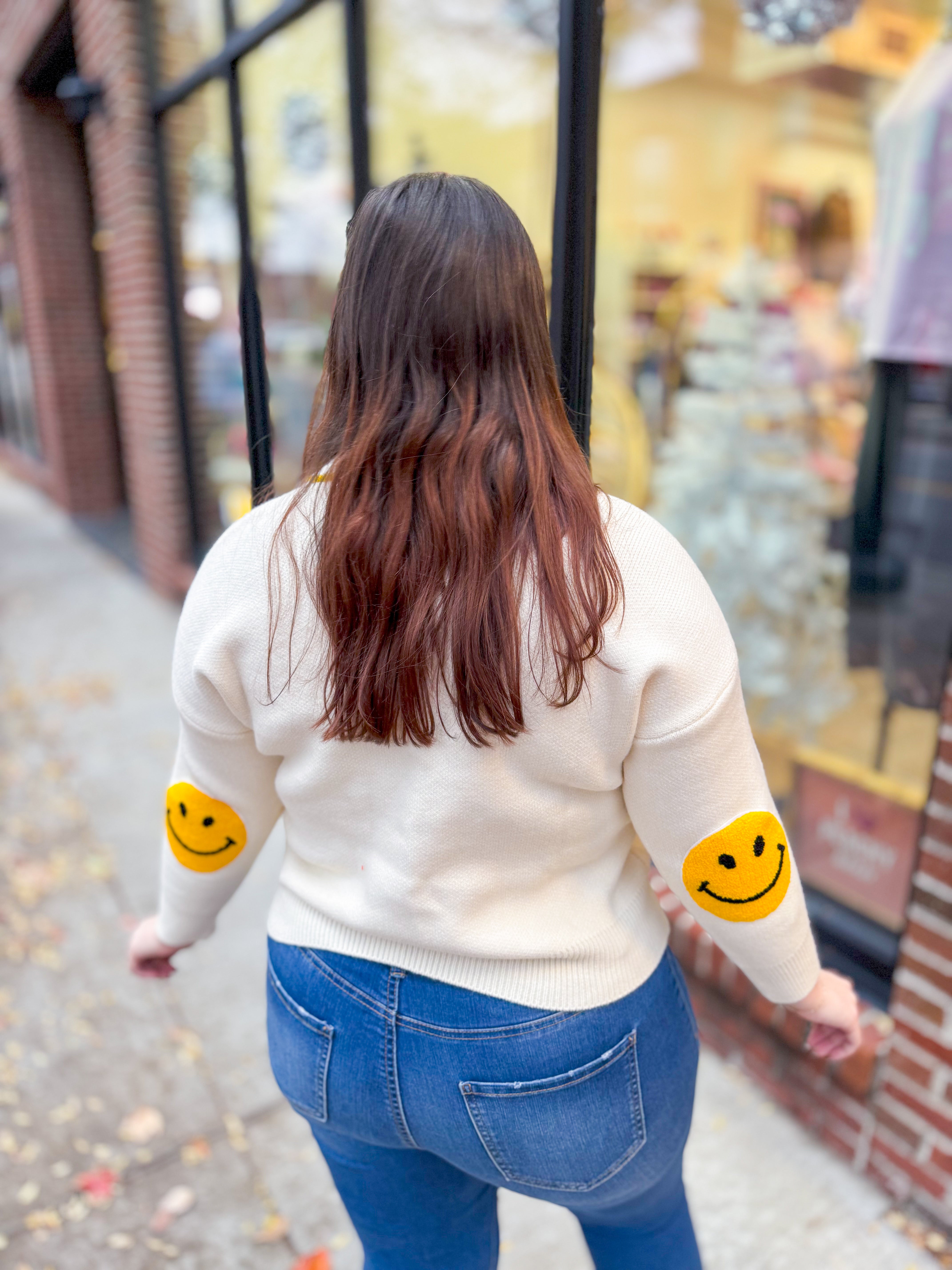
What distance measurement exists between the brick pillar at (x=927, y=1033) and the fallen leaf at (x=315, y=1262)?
1247mm

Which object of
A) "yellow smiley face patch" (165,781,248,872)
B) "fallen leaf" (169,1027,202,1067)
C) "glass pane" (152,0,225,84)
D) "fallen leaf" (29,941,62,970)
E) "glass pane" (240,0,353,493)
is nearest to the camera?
"yellow smiley face patch" (165,781,248,872)

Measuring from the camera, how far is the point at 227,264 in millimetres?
5043

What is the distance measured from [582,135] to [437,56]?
3.58m

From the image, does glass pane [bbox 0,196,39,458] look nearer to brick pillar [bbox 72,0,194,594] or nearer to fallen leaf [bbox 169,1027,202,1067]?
brick pillar [bbox 72,0,194,594]

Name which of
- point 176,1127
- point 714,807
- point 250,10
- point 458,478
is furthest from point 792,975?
point 250,10

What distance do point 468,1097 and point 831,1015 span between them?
0.50 metres

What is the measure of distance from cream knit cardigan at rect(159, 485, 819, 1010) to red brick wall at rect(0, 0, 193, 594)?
459 cm

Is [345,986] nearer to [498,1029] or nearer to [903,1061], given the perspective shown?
[498,1029]

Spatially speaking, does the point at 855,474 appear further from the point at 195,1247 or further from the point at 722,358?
the point at 195,1247

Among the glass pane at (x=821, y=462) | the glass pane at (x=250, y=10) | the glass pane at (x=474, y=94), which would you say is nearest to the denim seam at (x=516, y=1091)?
the glass pane at (x=821, y=462)

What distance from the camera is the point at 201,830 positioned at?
126 centimetres

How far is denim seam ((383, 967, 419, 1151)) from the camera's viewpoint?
3.57 ft

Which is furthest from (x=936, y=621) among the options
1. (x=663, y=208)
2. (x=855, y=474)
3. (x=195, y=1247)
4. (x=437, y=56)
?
(x=663, y=208)

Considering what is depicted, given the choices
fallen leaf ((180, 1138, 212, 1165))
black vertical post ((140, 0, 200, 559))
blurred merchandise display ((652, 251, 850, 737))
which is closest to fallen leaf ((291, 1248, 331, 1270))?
fallen leaf ((180, 1138, 212, 1165))
